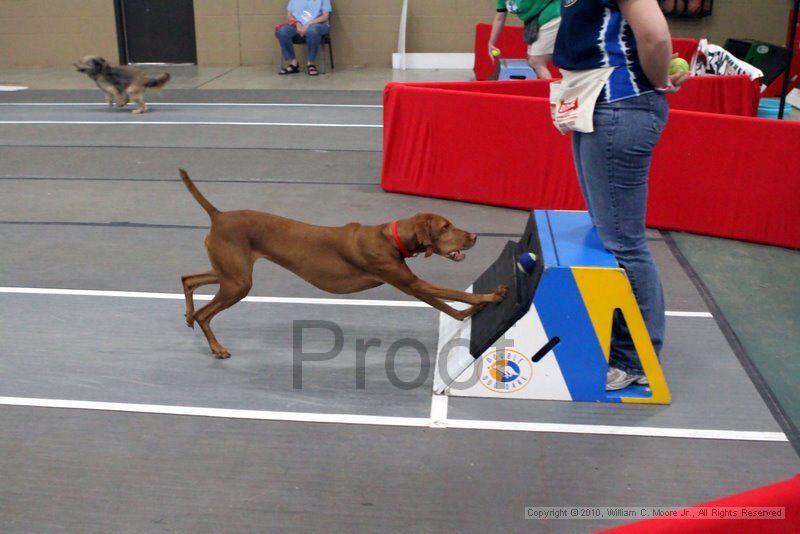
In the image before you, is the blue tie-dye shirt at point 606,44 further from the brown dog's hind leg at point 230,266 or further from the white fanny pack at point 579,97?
the brown dog's hind leg at point 230,266

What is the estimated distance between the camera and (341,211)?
21.4ft

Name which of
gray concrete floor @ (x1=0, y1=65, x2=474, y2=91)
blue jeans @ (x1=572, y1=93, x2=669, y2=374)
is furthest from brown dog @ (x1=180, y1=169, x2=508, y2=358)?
gray concrete floor @ (x1=0, y1=65, x2=474, y2=91)

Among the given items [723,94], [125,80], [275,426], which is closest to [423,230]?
[275,426]

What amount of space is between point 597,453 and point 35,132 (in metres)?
8.52

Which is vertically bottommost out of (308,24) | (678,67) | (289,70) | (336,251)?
(289,70)

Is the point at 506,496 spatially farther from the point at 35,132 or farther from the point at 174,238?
the point at 35,132

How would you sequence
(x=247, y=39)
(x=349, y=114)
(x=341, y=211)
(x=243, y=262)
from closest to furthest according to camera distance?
1. (x=243, y=262)
2. (x=341, y=211)
3. (x=349, y=114)
4. (x=247, y=39)

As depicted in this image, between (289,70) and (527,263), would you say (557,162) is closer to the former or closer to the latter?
(527,263)

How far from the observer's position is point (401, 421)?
3.49 metres

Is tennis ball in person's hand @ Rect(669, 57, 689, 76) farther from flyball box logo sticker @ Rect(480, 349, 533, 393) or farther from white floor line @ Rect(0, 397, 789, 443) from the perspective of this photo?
white floor line @ Rect(0, 397, 789, 443)

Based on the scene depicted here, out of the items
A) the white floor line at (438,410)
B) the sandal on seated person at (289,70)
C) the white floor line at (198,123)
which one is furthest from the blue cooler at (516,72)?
the white floor line at (438,410)

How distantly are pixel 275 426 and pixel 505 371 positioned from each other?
3.51 ft

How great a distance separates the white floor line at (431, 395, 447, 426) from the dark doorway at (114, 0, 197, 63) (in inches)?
526

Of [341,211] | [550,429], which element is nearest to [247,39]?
[341,211]
